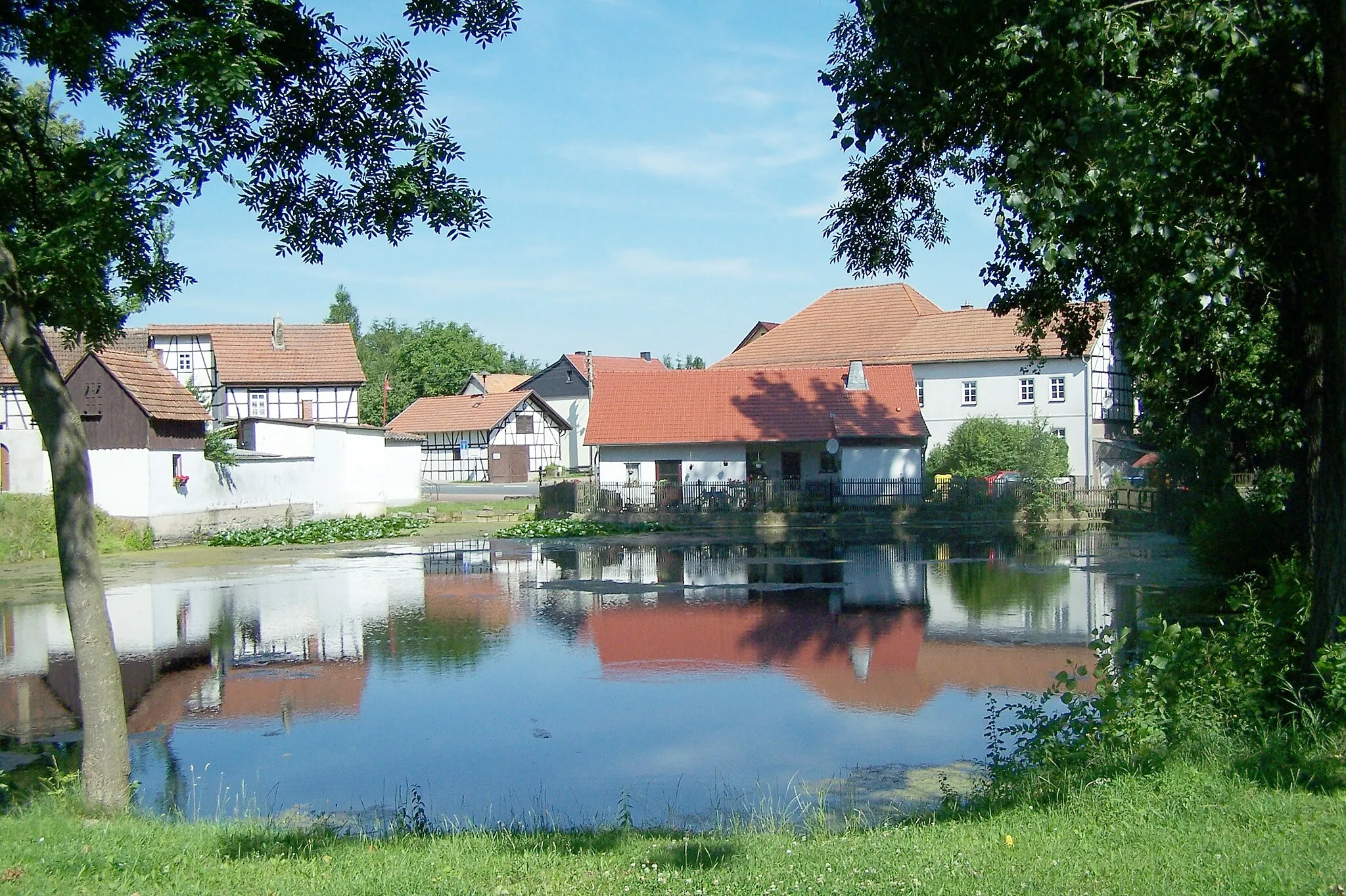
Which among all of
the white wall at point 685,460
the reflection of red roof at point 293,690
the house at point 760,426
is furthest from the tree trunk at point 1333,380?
the white wall at point 685,460

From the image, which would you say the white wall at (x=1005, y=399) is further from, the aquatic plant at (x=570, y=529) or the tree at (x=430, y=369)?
the tree at (x=430, y=369)

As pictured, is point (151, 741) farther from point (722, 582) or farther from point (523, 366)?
point (523, 366)

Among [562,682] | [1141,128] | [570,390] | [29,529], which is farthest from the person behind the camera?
[570,390]

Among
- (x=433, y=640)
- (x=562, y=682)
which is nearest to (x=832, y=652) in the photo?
(x=562, y=682)

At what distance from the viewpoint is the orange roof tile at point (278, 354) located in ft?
185

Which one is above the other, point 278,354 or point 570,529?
point 278,354

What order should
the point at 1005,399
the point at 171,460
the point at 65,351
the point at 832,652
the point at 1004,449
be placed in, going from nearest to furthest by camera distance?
the point at 832,652 → the point at 65,351 → the point at 171,460 → the point at 1004,449 → the point at 1005,399

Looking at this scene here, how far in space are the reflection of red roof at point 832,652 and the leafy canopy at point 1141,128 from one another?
4.50 metres

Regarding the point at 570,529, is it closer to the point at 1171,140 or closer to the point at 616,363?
the point at 1171,140

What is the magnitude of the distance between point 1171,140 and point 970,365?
49.8 metres

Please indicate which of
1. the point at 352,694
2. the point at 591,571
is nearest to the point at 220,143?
the point at 352,694

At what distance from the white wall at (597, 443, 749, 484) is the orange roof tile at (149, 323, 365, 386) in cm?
1841

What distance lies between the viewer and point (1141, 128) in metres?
7.91

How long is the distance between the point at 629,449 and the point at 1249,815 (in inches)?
1566
